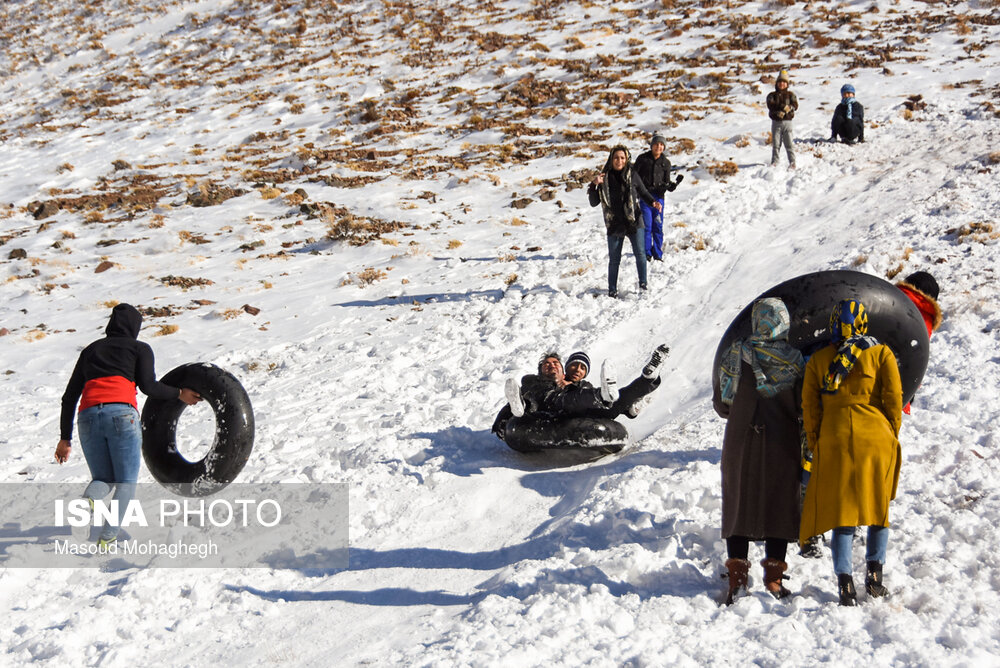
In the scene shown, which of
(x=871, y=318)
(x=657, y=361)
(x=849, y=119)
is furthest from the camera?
(x=849, y=119)

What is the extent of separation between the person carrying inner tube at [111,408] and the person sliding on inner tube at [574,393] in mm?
2752

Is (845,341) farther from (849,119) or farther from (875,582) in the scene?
(849,119)

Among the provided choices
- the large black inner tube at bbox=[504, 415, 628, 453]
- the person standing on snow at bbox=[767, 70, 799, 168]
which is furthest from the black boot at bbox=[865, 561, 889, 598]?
the person standing on snow at bbox=[767, 70, 799, 168]

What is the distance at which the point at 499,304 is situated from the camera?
10398 mm

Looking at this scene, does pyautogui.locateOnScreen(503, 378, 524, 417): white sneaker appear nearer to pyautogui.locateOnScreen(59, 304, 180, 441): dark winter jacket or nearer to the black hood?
pyautogui.locateOnScreen(59, 304, 180, 441): dark winter jacket

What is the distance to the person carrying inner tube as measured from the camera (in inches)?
201

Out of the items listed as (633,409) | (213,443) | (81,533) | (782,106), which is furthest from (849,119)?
(81,533)

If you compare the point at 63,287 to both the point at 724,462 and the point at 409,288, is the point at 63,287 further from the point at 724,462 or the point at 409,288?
the point at 724,462

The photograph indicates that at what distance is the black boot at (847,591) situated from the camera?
387 cm

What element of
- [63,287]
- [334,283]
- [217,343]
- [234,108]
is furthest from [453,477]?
[234,108]

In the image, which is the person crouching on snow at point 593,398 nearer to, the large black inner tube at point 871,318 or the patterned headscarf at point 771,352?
the large black inner tube at point 871,318

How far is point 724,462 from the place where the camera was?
436 centimetres

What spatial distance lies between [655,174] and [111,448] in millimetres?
7604

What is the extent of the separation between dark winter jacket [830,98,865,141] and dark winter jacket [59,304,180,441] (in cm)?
1306
